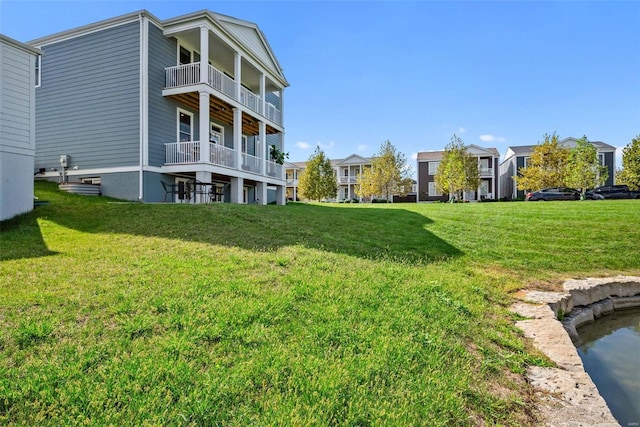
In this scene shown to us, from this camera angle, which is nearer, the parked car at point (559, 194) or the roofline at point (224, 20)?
the roofline at point (224, 20)

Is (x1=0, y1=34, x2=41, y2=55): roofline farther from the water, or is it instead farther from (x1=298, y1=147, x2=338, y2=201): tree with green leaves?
(x1=298, y1=147, x2=338, y2=201): tree with green leaves

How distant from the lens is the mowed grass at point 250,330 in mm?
2100

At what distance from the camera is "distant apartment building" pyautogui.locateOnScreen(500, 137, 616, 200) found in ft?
115

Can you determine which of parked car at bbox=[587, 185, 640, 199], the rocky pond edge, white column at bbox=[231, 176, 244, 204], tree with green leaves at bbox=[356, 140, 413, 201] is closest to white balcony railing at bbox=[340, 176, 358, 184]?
tree with green leaves at bbox=[356, 140, 413, 201]

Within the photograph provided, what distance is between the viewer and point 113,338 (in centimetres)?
274

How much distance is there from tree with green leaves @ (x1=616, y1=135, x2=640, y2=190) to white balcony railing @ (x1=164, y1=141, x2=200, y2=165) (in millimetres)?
31016

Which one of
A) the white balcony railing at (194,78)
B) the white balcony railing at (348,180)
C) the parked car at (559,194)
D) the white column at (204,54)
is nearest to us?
the white column at (204,54)

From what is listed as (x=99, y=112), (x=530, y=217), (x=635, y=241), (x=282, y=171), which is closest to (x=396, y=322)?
(x=635, y=241)

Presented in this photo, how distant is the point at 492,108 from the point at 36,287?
21.6m

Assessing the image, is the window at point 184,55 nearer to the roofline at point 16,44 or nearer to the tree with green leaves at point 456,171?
the roofline at point 16,44

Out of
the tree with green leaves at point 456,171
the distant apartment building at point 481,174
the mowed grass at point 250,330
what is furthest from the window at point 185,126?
the distant apartment building at point 481,174

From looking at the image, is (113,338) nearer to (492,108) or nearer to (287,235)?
(287,235)

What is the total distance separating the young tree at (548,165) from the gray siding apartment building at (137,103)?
2453 cm

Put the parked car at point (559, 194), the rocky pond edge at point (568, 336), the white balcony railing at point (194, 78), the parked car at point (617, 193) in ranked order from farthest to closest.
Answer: the parked car at point (559, 194), the parked car at point (617, 193), the white balcony railing at point (194, 78), the rocky pond edge at point (568, 336)
